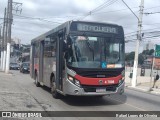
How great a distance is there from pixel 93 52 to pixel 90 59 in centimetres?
31

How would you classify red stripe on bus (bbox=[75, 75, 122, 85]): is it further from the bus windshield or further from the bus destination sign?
the bus destination sign

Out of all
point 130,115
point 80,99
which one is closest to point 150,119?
point 130,115

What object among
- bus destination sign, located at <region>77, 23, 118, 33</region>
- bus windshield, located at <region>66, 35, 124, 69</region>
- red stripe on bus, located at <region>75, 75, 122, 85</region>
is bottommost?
red stripe on bus, located at <region>75, 75, 122, 85</region>

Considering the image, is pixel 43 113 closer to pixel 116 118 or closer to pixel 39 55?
pixel 116 118

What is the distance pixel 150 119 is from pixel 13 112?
4.50 m

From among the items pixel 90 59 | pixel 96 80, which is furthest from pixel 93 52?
pixel 96 80

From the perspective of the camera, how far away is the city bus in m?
13.4

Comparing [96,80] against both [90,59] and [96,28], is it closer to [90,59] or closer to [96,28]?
[90,59]

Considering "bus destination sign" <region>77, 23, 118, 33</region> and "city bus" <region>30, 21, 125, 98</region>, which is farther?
"bus destination sign" <region>77, 23, 118, 33</region>

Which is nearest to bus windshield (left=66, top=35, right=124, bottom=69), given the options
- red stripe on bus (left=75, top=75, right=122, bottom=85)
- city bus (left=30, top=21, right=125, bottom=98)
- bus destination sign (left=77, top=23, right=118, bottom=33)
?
city bus (left=30, top=21, right=125, bottom=98)

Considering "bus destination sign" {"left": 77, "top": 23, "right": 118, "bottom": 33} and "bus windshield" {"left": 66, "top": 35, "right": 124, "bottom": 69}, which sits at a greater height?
"bus destination sign" {"left": 77, "top": 23, "right": 118, "bottom": 33}

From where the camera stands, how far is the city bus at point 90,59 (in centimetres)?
1337

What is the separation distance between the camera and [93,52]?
1356cm

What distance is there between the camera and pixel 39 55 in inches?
820
